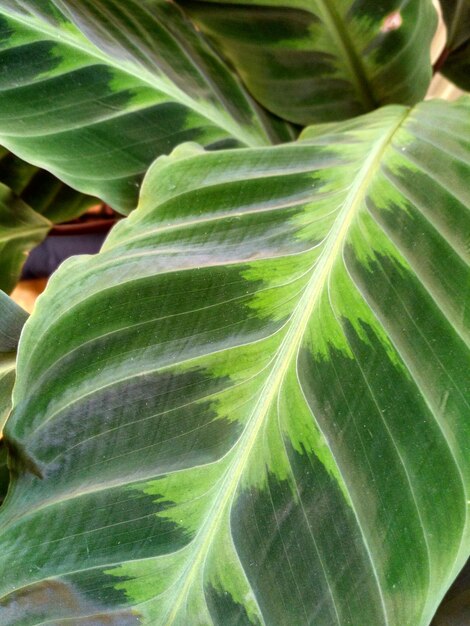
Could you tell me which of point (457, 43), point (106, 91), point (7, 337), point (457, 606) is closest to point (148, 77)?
point (106, 91)

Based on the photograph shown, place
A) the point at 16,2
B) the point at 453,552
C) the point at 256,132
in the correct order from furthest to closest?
the point at 256,132
the point at 16,2
the point at 453,552

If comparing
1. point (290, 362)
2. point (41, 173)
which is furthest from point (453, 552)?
point (41, 173)

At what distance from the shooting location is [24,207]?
86 cm

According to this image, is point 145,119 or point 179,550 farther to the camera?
point 145,119

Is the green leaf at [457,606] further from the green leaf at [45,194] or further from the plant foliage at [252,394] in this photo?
the green leaf at [45,194]

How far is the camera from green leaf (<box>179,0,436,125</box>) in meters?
0.69

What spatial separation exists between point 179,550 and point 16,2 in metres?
0.56

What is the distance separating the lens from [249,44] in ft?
2.47

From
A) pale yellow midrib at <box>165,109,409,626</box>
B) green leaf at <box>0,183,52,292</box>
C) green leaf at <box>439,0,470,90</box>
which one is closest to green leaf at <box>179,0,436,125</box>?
green leaf at <box>439,0,470,90</box>

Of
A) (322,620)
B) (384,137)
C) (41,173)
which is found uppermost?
(41,173)

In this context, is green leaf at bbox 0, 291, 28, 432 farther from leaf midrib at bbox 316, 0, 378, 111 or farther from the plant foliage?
leaf midrib at bbox 316, 0, 378, 111

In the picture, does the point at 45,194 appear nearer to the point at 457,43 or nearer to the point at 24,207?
the point at 24,207

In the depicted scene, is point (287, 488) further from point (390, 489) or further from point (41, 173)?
point (41, 173)

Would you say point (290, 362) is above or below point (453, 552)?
above
